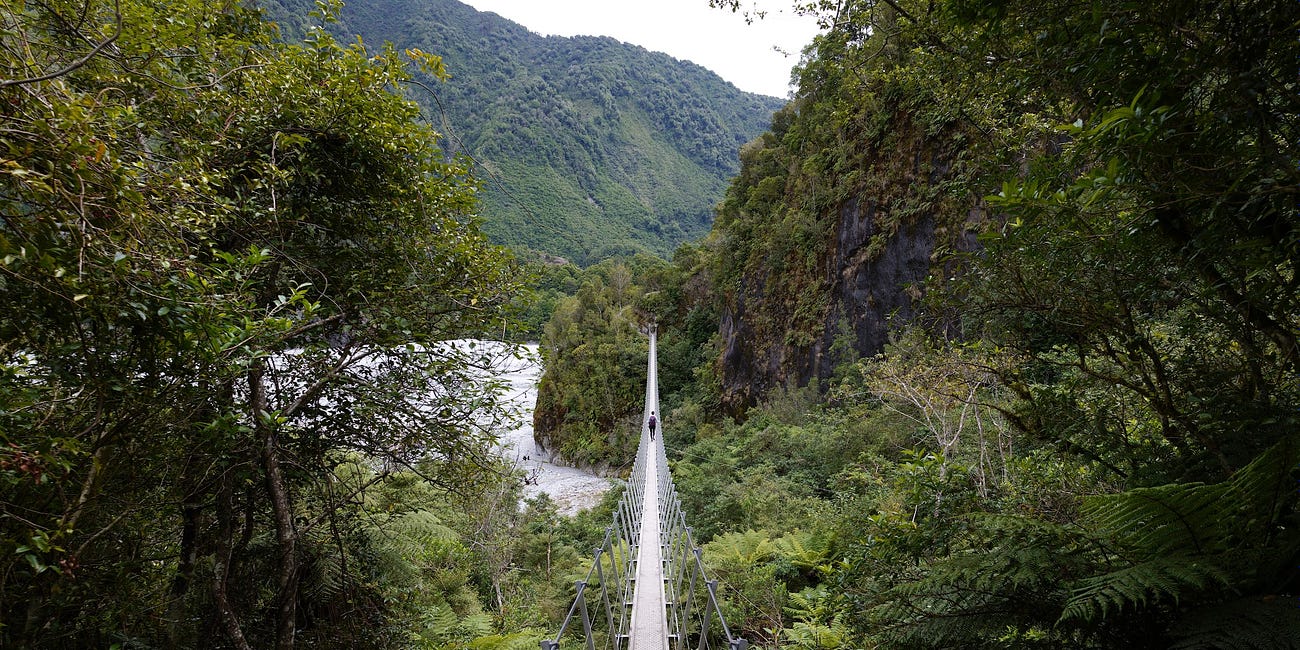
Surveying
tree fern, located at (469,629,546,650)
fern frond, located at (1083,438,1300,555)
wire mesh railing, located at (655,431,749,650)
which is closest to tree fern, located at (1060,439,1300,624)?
fern frond, located at (1083,438,1300,555)

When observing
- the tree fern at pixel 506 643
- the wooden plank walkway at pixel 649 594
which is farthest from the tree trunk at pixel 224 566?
the wooden plank walkway at pixel 649 594

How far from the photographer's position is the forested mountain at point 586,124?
34281 mm

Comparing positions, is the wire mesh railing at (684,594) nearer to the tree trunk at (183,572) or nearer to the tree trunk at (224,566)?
the tree trunk at (224,566)

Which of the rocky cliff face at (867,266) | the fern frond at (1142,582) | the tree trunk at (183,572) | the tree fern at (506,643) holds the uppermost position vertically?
the rocky cliff face at (867,266)

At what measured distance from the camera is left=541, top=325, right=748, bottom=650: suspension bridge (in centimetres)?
235

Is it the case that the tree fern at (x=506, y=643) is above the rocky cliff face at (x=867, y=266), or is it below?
below

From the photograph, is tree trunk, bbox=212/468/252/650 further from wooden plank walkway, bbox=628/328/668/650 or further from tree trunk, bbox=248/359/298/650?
wooden plank walkway, bbox=628/328/668/650

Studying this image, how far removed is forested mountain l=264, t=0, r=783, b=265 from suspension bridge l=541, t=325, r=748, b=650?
2387cm

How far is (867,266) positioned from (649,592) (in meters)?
5.96

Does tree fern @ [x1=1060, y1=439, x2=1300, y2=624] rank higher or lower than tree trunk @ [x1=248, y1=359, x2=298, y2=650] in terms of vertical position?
higher

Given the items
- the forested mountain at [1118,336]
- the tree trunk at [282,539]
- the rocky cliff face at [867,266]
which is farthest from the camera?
the rocky cliff face at [867,266]

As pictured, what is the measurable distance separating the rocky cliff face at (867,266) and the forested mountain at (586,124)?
1995 cm

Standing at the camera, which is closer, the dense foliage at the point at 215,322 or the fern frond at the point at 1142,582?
the fern frond at the point at 1142,582

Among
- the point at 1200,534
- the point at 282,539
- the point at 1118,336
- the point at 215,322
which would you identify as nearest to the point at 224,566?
the point at 282,539
